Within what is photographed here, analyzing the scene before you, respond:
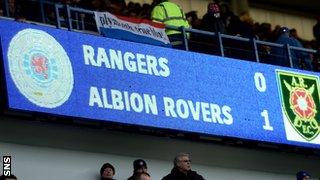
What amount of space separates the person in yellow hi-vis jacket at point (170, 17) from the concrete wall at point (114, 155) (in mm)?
1724

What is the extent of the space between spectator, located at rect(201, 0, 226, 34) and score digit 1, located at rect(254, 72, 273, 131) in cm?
107

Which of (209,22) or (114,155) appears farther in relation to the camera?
(209,22)

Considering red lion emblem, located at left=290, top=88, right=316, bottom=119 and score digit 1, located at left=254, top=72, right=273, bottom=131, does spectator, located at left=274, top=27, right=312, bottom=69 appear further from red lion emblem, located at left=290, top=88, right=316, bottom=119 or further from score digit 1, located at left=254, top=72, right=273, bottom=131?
A: score digit 1, located at left=254, top=72, right=273, bottom=131

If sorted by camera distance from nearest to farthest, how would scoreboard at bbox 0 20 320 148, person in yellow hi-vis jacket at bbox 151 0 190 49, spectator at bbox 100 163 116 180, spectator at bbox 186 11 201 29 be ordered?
1. spectator at bbox 100 163 116 180
2. scoreboard at bbox 0 20 320 148
3. person in yellow hi-vis jacket at bbox 151 0 190 49
4. spectator at bbox 186 11 201 29

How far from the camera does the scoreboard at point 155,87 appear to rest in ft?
51.3

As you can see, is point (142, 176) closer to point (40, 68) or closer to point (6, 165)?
point (6, 165)

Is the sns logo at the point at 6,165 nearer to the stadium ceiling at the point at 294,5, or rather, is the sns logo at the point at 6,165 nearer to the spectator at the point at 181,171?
the spectator at the point at 181,171

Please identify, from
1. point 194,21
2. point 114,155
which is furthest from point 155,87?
point 194,21

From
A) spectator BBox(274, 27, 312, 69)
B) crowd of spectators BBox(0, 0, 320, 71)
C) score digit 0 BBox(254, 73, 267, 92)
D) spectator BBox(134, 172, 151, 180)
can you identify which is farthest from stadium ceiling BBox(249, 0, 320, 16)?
spectator BBox(134, 172, 151, 180)

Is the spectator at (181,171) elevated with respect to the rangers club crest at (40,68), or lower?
lower

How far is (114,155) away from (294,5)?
535 inches

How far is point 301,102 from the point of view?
18625 millimetres

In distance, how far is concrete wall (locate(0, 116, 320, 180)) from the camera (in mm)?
15688

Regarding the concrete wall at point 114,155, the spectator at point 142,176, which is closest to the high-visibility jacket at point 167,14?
the concrete wall at point 114,155
